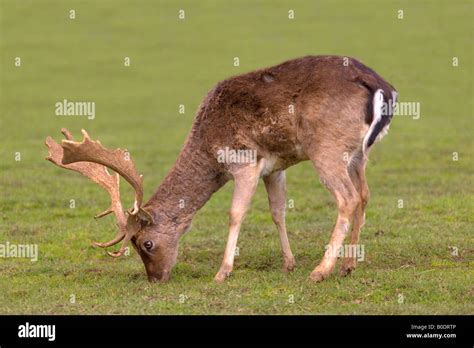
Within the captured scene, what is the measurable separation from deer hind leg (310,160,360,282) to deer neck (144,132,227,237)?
145 cm

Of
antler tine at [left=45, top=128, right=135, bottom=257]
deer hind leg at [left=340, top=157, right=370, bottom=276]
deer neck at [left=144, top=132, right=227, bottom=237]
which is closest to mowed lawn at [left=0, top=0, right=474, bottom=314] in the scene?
deer hind leg at [left=340, top=157, right=370, bottom=276]

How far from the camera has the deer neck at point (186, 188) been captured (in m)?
11.7

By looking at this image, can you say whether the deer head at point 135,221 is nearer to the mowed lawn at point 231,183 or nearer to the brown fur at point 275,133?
the brown fur at point 275,133

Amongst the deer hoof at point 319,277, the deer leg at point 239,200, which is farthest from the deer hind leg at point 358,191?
the deer leg at point 239,200

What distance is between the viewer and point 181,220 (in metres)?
11.7

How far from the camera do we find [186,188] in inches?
462

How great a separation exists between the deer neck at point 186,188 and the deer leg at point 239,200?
38 centimetres

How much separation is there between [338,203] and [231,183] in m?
8.36

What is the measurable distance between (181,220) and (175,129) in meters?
16.1

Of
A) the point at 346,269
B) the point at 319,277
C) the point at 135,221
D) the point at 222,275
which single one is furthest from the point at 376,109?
the point at 135,221

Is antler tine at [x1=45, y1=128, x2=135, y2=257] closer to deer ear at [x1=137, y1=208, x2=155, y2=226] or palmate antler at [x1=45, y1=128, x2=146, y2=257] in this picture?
palmate antler at [x1=45, y1=128, x2=146, y2=257]

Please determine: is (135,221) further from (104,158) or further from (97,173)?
(97,173)

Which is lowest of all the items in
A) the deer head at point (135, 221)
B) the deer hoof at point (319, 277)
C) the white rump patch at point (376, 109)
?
the deer hoof at point (319, 277)
